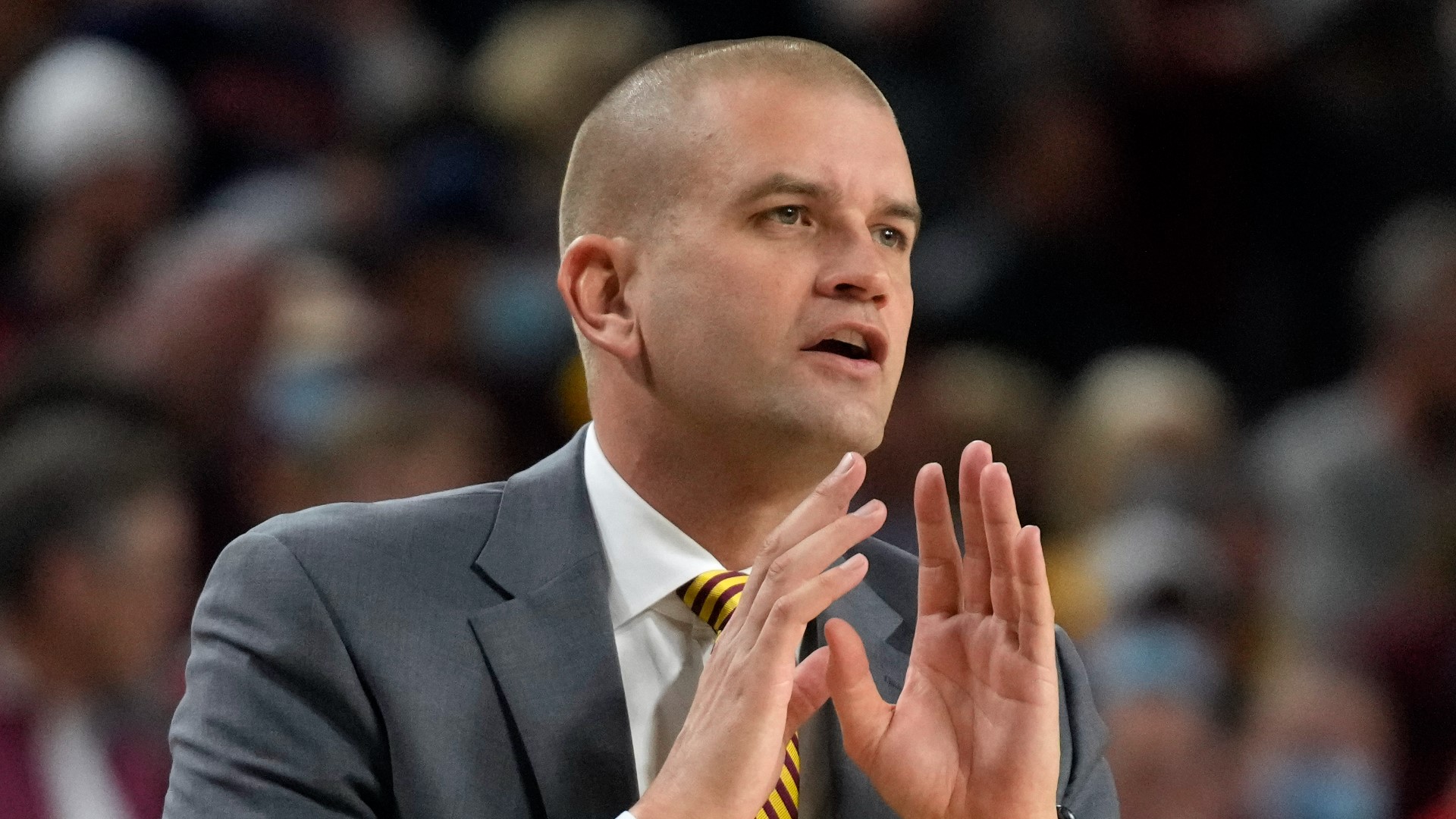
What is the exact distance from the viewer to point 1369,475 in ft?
16.1

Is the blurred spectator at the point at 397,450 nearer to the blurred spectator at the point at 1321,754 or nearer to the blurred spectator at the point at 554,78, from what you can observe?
the blurred spectator at the point at 554,78

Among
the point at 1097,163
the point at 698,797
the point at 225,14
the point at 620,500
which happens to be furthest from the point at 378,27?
the point at 698,797

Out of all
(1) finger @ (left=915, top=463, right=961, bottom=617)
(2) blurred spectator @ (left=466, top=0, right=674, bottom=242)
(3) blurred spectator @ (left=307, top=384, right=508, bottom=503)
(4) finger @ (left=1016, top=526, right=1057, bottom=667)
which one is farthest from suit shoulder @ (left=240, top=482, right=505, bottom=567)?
(2) blurred spectator @ (left=466, top=0, right=674, bottom=242)

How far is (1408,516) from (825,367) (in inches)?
119

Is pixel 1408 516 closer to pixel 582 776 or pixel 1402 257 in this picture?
pixel 1402 257

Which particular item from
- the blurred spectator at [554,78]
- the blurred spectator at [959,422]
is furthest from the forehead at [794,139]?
the blurred spectator at [554,78]

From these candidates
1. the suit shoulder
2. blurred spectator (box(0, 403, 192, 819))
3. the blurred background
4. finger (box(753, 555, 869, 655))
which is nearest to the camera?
finger (box(753, 555, 869, 655))

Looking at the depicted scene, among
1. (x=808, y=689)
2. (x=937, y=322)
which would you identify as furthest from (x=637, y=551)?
(x=937, y=322)

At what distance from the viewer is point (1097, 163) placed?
5926mm

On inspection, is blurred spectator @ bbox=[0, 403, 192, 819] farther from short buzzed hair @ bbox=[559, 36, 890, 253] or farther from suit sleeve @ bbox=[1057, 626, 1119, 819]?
suit sleeve @ bbox=[1057, 626, 1119, 819]

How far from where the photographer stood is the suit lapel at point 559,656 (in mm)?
2121

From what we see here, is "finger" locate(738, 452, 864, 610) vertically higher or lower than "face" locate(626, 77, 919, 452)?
lower

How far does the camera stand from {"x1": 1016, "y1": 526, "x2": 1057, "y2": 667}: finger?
6.81 feet

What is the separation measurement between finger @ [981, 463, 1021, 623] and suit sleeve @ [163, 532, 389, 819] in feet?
2.24
